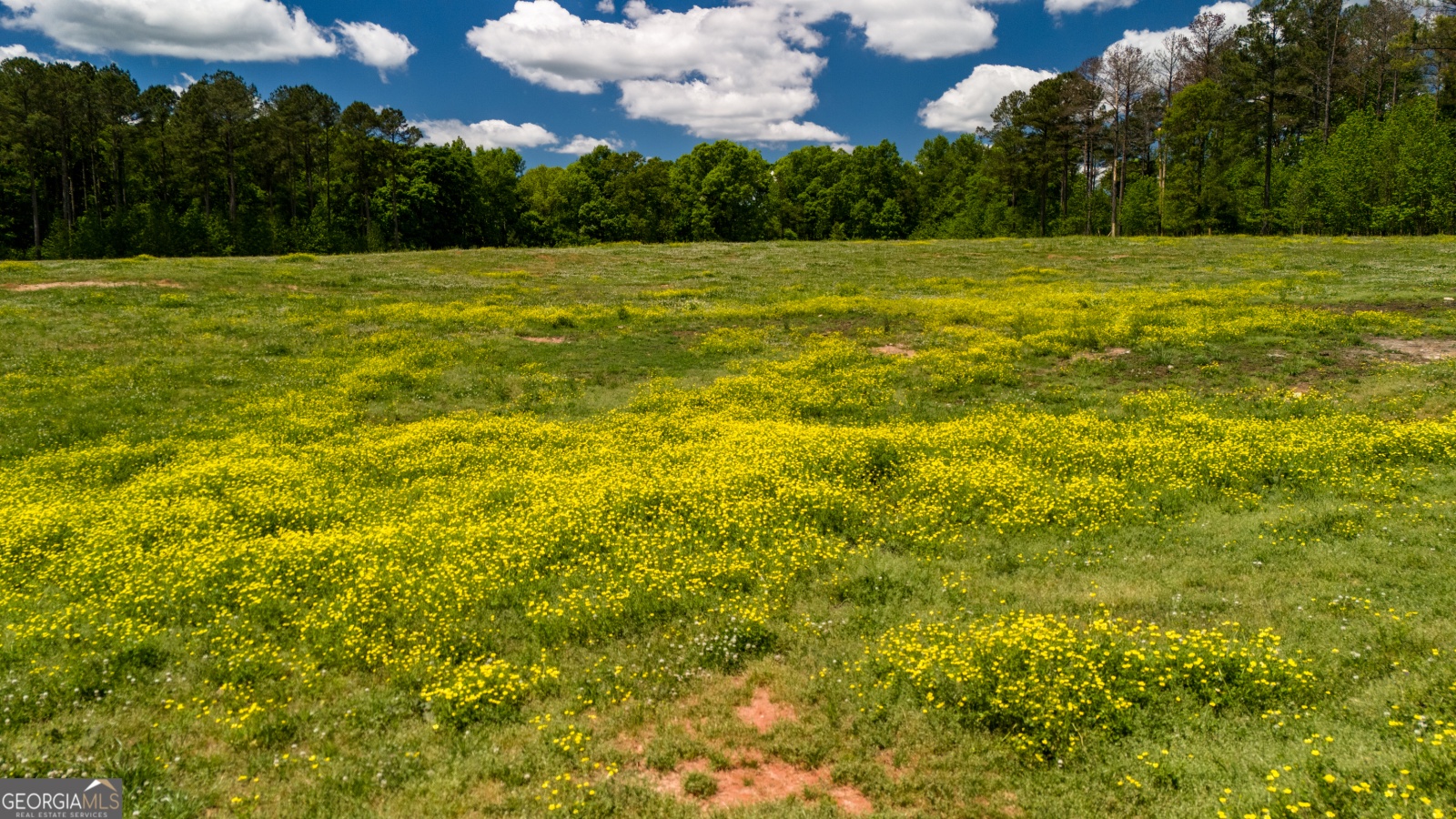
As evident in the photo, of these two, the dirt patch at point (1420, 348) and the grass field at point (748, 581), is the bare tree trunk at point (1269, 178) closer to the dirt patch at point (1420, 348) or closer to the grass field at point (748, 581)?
the grass field at point (748, 581)

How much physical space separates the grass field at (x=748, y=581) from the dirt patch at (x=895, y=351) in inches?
70.0

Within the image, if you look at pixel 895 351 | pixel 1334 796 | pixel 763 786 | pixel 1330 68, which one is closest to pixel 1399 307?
pixel 895 351

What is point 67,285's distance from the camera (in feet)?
113

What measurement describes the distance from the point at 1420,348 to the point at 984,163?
250ft

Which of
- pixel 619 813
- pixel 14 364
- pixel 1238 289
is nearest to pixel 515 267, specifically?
pixel 14 364

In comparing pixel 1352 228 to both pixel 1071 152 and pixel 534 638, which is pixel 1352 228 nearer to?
pixel 1071 152

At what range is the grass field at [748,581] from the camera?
6566mm

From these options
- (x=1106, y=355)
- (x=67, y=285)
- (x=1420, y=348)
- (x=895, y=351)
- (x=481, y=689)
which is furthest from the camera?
(x=67, y=285)

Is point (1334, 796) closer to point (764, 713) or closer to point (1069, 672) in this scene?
point (1069, 672)

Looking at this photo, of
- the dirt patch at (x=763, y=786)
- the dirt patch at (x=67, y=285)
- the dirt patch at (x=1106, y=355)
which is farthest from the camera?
the dirt patch at (x=67, y=285)

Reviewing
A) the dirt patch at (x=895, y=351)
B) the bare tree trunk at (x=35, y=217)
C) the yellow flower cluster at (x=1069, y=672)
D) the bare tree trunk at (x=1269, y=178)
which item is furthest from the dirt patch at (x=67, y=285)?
the bare tree trunk at (x=1269, y=178)

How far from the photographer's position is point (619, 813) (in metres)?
6.21

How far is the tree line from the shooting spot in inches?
2547

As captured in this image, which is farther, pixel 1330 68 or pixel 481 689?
pixel 1330 68
